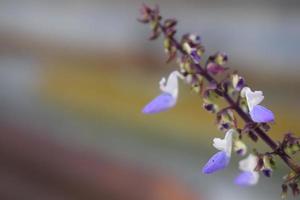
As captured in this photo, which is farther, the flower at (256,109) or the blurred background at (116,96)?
the blurred background at (116,96)

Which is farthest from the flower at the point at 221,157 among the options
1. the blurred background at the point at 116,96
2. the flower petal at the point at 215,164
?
the blurred background at the point at 116,96

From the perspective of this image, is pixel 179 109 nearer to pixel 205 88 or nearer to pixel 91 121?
pixel 91 121

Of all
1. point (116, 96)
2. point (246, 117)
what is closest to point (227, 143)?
point (246, 117)

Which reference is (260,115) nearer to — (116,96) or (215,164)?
(215,164)

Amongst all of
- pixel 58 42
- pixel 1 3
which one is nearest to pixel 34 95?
pixel 58 42

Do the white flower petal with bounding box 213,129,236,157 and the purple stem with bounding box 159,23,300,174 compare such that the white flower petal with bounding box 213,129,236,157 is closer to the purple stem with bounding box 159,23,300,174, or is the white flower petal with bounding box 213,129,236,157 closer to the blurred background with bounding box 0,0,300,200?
the purple stem with bounding box 159,23,300,174

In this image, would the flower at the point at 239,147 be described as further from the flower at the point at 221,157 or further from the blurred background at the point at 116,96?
the blurred background at the point at 116,96

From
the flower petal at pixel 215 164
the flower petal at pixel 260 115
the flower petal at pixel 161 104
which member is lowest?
the flower petal at pixel 215 164
